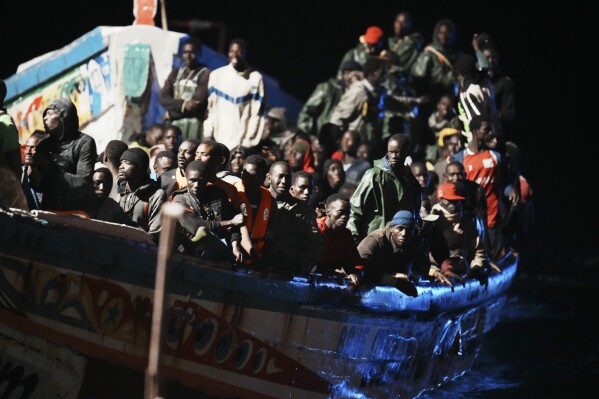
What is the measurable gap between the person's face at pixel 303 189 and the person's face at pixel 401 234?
724 millimetres

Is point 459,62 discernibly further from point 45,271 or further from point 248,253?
point 45,271

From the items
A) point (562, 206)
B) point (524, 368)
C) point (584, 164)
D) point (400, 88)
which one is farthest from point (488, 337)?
point (584, 164)

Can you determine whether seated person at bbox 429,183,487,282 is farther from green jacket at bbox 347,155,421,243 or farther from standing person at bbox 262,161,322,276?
standing person at bbox 262,161,322,276

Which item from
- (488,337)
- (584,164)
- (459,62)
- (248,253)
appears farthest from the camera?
(584,164)

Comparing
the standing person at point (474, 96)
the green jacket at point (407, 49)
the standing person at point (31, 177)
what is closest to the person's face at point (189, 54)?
the standing person at point (474, 96)

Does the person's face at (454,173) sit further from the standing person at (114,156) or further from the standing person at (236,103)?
the standing person at (114,156)

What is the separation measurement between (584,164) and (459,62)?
41.4 ft

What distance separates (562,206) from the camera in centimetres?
2306

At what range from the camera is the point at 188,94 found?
40.6 ft

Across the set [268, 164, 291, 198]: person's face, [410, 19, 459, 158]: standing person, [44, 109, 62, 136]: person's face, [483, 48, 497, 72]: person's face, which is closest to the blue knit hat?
[268, 164, 291, 198]: person's face

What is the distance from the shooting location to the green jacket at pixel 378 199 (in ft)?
32.4

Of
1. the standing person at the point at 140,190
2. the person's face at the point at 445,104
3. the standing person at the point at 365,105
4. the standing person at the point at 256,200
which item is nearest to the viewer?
the standing person at the point at 140,190

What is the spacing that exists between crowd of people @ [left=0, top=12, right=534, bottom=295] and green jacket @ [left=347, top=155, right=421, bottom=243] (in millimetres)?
11

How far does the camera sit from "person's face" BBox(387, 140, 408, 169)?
9.88 meters
